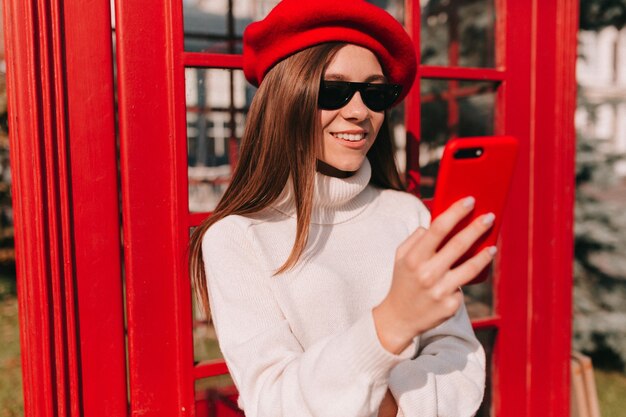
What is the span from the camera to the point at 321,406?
863mm

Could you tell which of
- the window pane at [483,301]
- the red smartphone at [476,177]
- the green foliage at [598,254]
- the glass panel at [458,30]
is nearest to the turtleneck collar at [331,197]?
the red smartphone at [476,177]

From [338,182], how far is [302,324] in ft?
1.10

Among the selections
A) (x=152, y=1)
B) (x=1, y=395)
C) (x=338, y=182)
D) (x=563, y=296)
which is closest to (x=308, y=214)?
(x=338, y=182)

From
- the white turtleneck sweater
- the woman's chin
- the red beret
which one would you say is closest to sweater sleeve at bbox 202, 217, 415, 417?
the white turtleneck sweater

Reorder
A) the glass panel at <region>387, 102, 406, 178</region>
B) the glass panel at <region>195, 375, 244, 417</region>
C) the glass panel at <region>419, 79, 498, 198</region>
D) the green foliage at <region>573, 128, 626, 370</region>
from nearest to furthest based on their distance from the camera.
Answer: the glass panel at <region>195, 375, 244, 417</region> < the glass panel at <region>387, 102, 406, 178</region> < the glass panel at <region>419, 79, 498, 198</region> < the green foliage at <region>573, 128, 626, 370</region>

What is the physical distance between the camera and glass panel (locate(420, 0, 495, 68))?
3.54 metres

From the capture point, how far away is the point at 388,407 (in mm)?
1050

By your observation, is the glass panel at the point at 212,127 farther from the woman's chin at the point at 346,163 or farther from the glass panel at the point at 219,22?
the woman's chin at the point at 346,163

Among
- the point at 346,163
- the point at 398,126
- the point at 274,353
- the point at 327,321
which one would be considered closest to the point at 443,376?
the point at 327,321

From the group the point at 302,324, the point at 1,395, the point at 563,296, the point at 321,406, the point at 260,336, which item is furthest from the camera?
the point at 1,395

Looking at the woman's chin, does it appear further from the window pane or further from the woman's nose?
the window pane

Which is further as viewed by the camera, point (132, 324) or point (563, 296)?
point (563, 296)

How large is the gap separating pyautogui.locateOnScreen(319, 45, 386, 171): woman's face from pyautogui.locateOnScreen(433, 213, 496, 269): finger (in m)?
0.45

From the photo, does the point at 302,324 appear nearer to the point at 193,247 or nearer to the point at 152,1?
the point at 193,247
